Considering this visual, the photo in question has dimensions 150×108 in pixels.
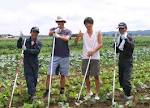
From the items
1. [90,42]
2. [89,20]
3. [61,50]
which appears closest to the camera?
[89,20]

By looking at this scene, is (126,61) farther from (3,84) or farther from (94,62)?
(3,84)

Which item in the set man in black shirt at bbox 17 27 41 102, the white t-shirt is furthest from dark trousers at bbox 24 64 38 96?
the white t-shirt

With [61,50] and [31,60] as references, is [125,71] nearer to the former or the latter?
[61,50]

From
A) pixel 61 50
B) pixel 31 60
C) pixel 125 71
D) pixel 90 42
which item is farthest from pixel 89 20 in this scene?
pixel 31 60

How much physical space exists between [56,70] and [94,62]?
1.06m

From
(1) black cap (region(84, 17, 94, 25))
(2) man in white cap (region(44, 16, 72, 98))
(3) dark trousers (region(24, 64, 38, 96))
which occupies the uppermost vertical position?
(1) black cap (region(84, 17, 94, 25))

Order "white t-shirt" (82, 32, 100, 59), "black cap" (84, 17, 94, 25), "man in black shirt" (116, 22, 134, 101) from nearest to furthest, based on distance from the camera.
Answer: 1. "man in black shirt" (116, 22, 134, 101)
2. "black cap" (84, 17, 94, 25)
3. "white t-shirt" (82, 32, 100, 59)

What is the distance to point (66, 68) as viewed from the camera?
1155cm

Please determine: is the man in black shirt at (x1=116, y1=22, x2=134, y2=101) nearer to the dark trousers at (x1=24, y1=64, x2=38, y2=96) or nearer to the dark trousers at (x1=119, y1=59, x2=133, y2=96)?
the dark trousers at (x1=119, y1=59, x2=133, y2=96)

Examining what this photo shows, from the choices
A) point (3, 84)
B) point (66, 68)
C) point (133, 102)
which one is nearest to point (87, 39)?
point (66, 68)

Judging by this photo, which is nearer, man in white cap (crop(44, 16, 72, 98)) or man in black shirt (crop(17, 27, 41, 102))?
man in black shirt (crop(17, 27, 41, 102))

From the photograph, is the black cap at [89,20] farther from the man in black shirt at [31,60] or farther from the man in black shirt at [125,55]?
the man in black shirt at [31,60]

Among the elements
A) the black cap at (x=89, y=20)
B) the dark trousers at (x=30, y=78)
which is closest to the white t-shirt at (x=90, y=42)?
the black cap at (x=89, y=20)

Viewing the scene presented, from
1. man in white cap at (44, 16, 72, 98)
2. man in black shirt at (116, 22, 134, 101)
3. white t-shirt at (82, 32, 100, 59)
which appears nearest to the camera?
man in black shirt at (116, 22, 134, 101)
